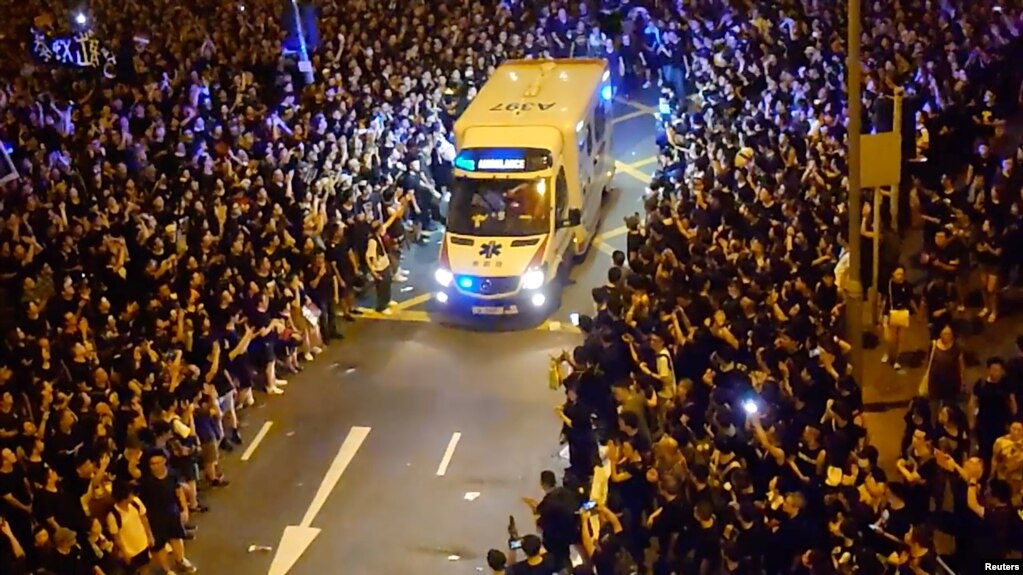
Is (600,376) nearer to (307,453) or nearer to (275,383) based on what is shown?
(307,453)

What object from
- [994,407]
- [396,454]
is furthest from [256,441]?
[994,407]

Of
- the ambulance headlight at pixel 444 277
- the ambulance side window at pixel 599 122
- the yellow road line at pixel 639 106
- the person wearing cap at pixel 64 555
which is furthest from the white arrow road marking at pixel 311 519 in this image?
the yellow road line at pixel 639 106

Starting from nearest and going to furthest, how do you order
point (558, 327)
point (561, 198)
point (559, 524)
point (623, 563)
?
point (623, 563) < point (559, 524) < point (558, 327) < point (561, 198)

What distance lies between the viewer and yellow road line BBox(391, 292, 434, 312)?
18.5m

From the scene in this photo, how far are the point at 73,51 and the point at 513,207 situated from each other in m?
8.31

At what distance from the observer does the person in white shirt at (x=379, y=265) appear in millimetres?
17844

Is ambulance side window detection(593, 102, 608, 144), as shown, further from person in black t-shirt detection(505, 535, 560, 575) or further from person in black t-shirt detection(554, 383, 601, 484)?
person in black t-shirt detection(505, 535, 560, 575)

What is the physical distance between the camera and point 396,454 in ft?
47.6

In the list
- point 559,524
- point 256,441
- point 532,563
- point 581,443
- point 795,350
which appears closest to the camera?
point 532,563

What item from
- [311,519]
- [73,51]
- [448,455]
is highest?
[73,51]

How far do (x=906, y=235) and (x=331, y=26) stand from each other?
13.4m

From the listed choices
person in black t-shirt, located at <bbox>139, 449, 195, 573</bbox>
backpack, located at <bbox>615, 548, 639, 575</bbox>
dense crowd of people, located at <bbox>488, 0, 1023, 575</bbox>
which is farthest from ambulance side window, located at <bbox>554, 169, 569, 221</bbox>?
backpack, located at <bbox>615, 548, 639, 575</bbox>

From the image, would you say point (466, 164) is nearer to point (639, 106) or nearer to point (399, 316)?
point (399, 316)

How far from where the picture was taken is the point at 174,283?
51.5 ft
